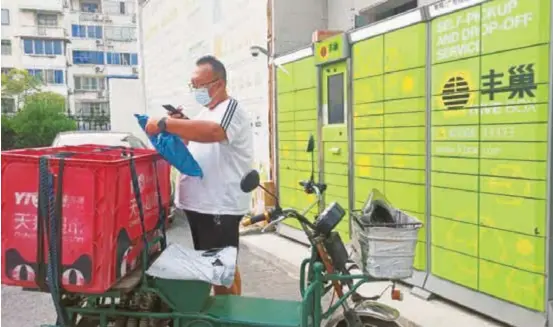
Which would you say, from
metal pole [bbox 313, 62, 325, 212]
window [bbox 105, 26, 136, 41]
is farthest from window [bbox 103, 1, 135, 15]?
metal pole [bbox 313, 62, 325, 212]

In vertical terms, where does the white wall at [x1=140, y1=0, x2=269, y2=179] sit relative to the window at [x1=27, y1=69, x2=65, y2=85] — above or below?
below

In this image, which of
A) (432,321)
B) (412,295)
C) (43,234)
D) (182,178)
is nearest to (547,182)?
(432,321)

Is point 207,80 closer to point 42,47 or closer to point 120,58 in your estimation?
point 42,47

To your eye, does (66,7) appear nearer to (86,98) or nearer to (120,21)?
(120,21)

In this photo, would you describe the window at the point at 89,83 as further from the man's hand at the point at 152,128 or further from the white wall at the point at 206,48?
the man's hand at the point at 152,128

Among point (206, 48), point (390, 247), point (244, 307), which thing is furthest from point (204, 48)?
point (390, 247)

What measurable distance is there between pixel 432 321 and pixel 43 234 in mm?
2924

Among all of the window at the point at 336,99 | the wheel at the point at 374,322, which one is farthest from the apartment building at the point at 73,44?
the wheel at the point at 374,322

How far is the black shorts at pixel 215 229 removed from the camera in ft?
11.3

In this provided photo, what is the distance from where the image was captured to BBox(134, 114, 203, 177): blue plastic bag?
10.1ft

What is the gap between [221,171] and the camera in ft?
11.3

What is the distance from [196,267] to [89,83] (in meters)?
53.3

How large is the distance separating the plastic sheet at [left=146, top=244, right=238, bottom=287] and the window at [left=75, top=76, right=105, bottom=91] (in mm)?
52585

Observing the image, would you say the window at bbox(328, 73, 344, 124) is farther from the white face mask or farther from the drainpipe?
the white face mask
